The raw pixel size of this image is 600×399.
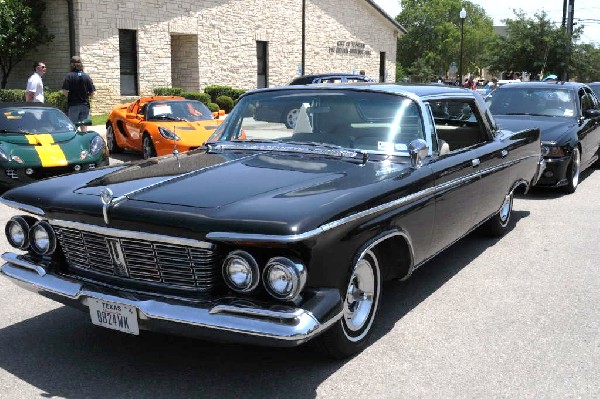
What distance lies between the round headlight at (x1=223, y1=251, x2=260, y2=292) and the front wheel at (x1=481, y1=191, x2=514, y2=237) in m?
3.87

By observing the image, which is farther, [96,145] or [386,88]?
[96,145]

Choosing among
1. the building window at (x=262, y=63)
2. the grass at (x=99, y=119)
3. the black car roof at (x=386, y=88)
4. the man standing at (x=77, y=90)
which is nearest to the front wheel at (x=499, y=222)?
the black car roof at (x=386, y=88)

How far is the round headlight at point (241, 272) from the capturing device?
3066 millimetres

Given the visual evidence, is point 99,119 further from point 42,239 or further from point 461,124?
point 42,239

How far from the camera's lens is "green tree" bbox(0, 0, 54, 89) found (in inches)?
761

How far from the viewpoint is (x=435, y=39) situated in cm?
8219

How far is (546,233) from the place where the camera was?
22.6 feet

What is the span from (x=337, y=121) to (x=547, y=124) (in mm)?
5979

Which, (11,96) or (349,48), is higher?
(349,48)

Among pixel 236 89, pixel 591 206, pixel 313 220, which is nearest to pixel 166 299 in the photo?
pixel 313 220

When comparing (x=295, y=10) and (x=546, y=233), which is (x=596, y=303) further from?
(x=295, y=10)

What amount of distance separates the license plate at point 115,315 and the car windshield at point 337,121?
181 cm

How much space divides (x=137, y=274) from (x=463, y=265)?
3279mm

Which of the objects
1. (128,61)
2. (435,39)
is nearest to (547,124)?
(128,61)
